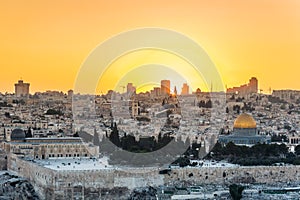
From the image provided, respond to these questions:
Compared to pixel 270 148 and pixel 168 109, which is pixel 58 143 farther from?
pixel 168 109

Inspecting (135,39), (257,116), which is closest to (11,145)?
(135,39)

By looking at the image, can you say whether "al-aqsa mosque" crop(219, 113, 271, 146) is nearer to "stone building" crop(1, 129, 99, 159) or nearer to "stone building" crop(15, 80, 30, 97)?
"stone building" crop(1, 129, 99, 159)

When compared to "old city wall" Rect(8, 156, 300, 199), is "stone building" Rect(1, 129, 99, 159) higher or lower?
higher

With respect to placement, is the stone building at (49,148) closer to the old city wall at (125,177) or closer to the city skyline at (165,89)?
the old city wall at (125,177)

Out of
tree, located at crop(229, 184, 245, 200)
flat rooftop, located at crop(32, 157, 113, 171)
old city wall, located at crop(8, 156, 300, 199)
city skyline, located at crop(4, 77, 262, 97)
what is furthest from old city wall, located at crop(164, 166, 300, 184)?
city skyline, located at crop(4, 77, 262, 97)

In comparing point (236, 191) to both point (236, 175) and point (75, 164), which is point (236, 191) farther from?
point (75, 164)

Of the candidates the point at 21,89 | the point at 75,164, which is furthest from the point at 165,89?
the point at 75,164
